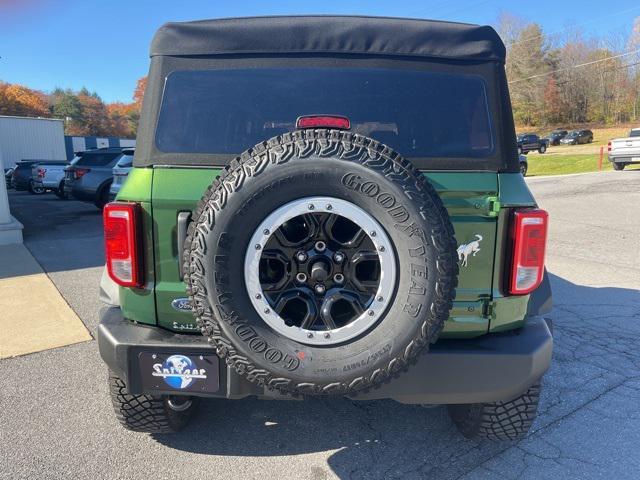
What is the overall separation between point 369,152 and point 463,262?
0.69m

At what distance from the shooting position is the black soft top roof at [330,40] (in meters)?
2.27

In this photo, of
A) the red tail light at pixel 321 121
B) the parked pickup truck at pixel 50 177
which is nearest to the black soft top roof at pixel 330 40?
the red tail light at pixel 321 121

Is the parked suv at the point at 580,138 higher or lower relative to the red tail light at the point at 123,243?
higher

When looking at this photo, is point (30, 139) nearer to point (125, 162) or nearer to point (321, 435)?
point (125, 162)

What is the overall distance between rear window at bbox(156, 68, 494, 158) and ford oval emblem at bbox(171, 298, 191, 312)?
769 millimetres

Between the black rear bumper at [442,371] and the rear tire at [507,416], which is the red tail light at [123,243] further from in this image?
the rear tire at [507,416]

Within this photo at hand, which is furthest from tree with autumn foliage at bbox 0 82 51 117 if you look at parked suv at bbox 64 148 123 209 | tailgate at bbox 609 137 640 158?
tailgate at bbox 609 137 640 158

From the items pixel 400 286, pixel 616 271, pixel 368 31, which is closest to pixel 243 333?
pixel 400 286

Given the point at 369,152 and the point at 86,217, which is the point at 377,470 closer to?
the point at 369,152

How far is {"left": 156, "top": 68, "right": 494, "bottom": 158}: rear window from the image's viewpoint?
2.30 m

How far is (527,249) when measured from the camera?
83.6 inches

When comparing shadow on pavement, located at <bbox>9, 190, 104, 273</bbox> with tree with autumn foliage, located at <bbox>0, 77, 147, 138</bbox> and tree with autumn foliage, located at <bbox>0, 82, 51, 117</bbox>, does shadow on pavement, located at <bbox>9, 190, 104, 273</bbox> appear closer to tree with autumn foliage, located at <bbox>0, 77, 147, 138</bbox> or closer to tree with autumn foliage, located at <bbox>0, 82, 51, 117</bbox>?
tree with autumn foliage, located at <bbox>0, 82, 51, 117</bbox>

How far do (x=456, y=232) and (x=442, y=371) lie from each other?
Answer: 1.98 ft

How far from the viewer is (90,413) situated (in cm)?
293
